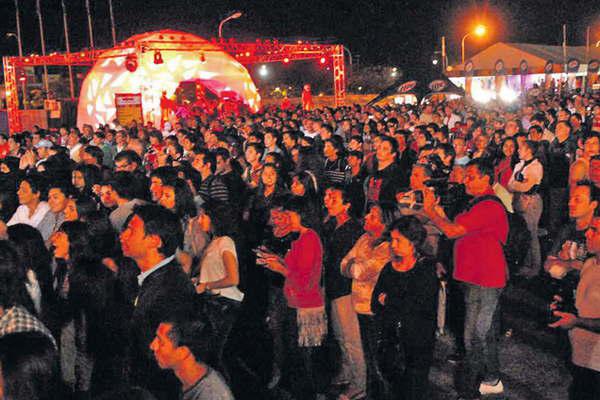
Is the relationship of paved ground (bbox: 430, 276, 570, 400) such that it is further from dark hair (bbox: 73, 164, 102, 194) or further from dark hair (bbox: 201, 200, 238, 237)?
dark hair (bbox: 73, 164, 102, 194)

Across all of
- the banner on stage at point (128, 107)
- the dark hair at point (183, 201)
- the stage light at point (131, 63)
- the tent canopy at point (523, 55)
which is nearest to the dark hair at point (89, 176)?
the dark hair at point (183, 201)

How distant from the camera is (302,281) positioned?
5.04m

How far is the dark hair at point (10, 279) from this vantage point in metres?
3.50

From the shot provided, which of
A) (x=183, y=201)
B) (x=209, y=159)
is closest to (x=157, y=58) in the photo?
(x=209, y=159)

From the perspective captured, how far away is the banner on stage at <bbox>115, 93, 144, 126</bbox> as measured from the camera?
21.1 metres

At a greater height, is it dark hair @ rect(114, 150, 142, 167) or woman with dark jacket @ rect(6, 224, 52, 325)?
dark hair @ rect(114, 150, 142, 167)

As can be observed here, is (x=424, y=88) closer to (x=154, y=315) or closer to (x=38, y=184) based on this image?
(x=38, y=184)

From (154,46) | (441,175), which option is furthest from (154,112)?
(441,175)

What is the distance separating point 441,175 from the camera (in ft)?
23.4

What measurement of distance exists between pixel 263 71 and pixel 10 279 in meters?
72.6

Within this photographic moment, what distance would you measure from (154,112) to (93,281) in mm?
18639

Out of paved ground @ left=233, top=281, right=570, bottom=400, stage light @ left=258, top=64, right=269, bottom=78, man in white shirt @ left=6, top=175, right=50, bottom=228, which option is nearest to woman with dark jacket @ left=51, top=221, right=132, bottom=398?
paved ground @ left=233, top=281, right=570, bottom=400

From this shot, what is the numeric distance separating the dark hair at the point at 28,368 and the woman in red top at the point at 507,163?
6614 mm

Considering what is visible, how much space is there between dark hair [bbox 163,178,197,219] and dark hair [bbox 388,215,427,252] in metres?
2.03
